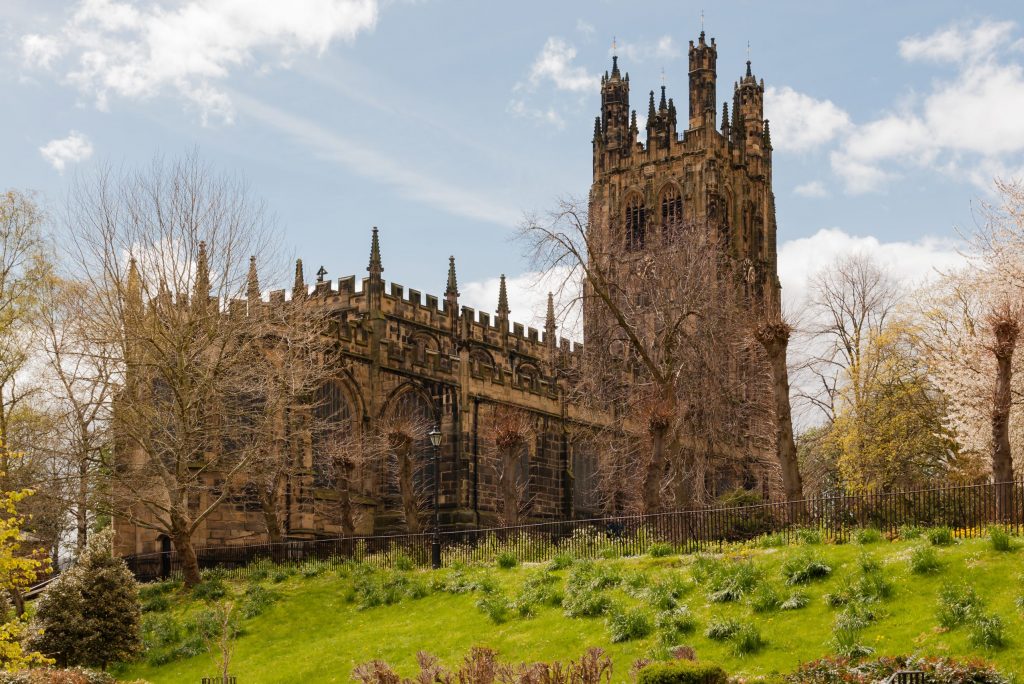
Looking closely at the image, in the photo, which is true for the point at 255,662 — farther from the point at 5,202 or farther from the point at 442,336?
the point at 442,336

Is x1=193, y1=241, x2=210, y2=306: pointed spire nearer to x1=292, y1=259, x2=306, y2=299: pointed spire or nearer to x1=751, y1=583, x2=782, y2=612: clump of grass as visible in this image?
x1=292, y1=259, x2=306, y2=299: pointed spire

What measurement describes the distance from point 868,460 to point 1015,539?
2125 cm

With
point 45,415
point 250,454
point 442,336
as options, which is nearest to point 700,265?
point 442,336

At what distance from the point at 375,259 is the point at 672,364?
15.8 metres

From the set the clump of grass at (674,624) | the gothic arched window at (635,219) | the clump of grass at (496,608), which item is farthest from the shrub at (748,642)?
the gothic arched window at (635,219)

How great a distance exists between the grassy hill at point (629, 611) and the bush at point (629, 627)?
33 millimetres

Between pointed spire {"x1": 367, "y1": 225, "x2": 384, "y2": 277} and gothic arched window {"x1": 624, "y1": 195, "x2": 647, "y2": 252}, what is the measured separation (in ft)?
78.0

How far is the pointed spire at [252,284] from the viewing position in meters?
34.0

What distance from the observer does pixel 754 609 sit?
2052 cm

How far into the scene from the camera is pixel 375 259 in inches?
1925

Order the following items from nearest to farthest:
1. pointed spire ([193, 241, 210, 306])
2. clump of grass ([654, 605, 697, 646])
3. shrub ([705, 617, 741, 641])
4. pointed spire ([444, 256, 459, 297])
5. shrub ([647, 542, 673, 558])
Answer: shrub ([705, 617, 741, 641]) < clump of grass ([654, 605, 697, 646]) < shrub ([647, 542, 673, 558]) < pointed spire ([193, 241, 210, 306]) < pointed spire ([444, 256, 459, 297])

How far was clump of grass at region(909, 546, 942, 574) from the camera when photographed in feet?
65.2

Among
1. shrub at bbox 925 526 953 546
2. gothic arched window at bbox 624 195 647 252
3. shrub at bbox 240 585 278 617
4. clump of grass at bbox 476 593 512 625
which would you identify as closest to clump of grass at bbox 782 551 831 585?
shrub at bbox 925 526 953 546

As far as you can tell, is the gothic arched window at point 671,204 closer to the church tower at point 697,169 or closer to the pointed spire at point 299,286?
the church tower at point 697,169
